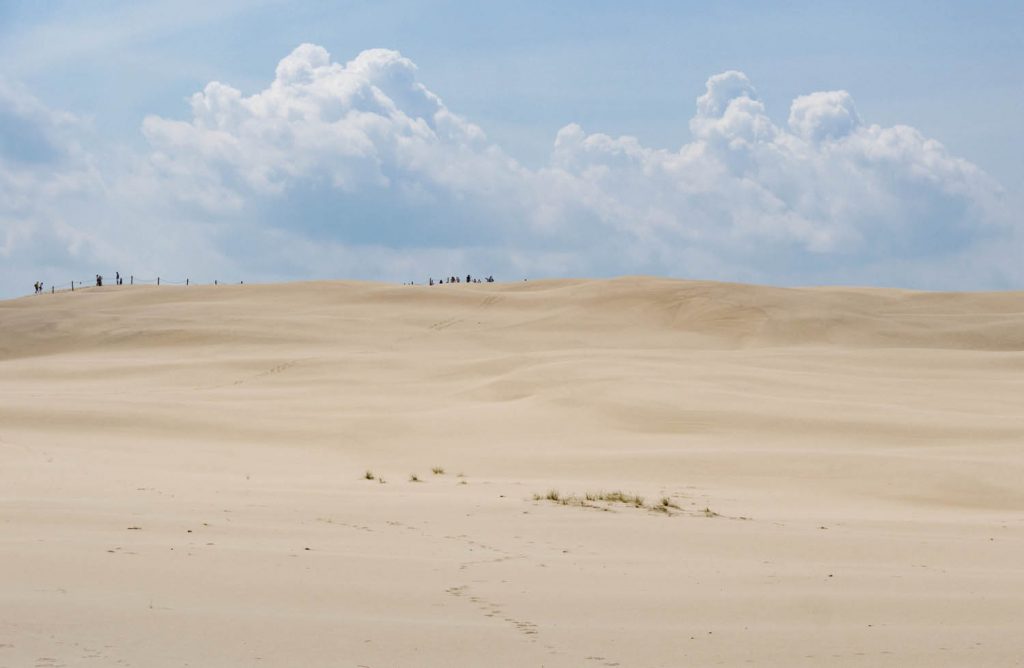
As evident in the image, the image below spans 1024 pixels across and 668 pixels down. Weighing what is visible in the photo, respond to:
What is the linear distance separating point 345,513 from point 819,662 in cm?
569

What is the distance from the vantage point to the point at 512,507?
37.3ft

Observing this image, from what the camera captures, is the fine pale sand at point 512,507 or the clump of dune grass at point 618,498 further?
the clump of dune grass at point 618,498

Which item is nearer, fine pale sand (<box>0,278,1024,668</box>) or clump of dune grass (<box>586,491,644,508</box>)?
fine pale sand (<box>0,278,1024,668</box>)

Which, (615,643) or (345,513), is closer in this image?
(615,643)

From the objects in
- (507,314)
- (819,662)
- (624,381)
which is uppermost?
(507,314)

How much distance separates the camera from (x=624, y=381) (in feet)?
85.1

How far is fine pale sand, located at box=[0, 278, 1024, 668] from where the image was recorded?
5.97m

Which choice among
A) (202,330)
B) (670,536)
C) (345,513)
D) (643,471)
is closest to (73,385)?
(202,330)

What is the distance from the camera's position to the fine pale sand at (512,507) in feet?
19.6

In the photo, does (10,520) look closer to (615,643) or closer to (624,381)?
(615,643)

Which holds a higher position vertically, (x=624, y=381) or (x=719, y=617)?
(x=624, y=381)

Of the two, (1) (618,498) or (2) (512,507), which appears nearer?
(2) (512,507)

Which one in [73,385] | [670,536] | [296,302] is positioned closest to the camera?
[670,536]

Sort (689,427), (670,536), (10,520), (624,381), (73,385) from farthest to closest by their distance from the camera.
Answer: (73,385), (624,381), (689,427), (670,536), (10,520)
